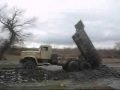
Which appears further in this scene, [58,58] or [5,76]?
[58,58]

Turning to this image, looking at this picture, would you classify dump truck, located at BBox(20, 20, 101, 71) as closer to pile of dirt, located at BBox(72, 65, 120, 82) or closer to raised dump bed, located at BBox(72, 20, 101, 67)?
raised dump bed, located at BBox(72, 20, 101, 67)

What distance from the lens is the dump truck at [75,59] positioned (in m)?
33.2

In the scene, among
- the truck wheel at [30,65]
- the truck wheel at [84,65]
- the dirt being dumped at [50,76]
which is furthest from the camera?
the truck wheel at [30,65]

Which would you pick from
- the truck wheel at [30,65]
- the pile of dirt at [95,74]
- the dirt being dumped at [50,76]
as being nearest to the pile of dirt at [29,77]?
the dirt being dumped at [50,76]

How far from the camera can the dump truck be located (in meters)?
33.2

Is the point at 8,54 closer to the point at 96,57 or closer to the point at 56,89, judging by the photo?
the point at 96,57

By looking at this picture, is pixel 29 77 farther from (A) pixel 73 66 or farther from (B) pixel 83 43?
(B) pixel 83 43

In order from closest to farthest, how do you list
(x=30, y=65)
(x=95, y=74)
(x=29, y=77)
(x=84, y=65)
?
(x=29, y=77) < (x=95, y=74) < (x=84, y=65) < (x=30, y=65)

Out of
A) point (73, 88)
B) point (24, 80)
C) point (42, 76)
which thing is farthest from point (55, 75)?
point (73, 88)

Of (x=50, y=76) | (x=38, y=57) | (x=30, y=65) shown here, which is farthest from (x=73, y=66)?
(x=50, y=76)

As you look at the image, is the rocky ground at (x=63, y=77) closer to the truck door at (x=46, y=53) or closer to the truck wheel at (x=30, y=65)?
the truck wheel at (x=30, y=65)

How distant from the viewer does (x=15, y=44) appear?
8581 centimetres

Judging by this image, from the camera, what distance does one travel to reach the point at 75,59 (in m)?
33.9

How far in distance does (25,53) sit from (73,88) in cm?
1653
